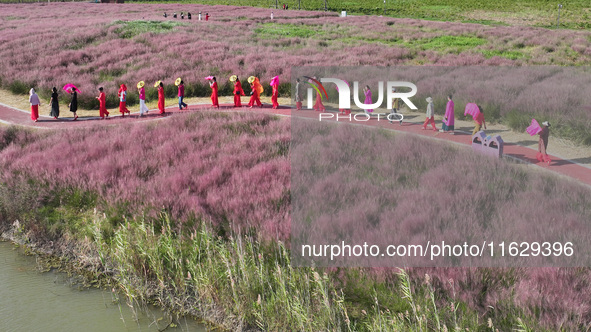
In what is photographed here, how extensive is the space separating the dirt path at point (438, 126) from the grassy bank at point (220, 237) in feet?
4.25

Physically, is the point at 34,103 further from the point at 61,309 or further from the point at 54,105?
the point at 61,309

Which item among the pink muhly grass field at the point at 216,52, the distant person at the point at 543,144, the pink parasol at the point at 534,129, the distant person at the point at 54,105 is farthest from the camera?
the pink muhly grass field at the point at 216,52

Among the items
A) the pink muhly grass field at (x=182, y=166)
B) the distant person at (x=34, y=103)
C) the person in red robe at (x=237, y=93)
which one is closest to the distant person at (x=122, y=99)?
the distant person at (x=34, y=103)

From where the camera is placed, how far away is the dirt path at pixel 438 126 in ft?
30.9

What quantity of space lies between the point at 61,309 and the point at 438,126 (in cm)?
1009

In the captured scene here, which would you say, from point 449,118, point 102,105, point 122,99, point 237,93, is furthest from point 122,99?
point 449,118

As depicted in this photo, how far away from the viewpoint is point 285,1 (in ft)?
262

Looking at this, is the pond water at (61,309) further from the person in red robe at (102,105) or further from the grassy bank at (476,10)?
the grassy bank at (476,10)

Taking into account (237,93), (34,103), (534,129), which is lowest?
(34,103)

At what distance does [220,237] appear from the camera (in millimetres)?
7500

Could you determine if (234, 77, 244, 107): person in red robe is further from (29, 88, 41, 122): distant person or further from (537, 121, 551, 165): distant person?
(537, 121, 551, 165): distant person

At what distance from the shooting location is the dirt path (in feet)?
30.9

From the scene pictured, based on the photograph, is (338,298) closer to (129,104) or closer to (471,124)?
(471,124)

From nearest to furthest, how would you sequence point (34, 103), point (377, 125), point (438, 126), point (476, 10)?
point (377, 125) < point (438, 126) < point (34, 103) < point (476, 10)
